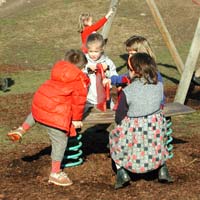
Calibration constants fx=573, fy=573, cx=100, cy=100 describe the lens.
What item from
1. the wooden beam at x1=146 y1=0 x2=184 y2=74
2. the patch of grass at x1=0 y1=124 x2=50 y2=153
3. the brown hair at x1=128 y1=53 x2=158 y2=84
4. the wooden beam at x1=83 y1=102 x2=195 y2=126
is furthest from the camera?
the wooden beam at x1=146 y1=0 x2=184 y2=74

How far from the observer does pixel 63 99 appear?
236 inches

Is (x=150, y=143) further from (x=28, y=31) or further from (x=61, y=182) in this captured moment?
(x=28, y=31)

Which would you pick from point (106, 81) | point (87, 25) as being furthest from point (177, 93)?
point (106, 81)

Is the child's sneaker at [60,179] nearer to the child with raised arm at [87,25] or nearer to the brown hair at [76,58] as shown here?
the brown hair at [76,58]

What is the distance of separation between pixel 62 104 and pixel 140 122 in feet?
2.73

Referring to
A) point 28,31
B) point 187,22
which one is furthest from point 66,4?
point 187,22

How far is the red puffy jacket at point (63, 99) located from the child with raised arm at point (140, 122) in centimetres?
44

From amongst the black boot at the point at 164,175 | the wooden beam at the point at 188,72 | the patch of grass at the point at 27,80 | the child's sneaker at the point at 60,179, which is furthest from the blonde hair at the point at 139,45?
the patch of grass at the point at 27,80

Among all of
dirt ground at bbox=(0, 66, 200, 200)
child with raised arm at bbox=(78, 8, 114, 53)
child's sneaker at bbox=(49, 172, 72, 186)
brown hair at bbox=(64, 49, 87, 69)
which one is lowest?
dirt ground at bbox=(0, 66, 200, 200)

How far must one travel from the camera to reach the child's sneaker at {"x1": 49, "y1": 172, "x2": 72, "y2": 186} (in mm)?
6156

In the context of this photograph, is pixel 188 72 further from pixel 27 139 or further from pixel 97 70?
pixel 27 139

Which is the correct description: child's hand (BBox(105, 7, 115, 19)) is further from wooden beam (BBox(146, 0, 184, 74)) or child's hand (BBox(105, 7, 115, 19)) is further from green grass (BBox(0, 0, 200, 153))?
green grass (BBox(0, 0, 200, 153))

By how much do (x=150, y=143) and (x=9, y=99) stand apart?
528cm

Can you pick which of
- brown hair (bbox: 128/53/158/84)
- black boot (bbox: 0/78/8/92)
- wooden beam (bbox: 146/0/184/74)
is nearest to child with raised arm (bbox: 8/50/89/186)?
brown hair (bbox: 128/53/158/84)
